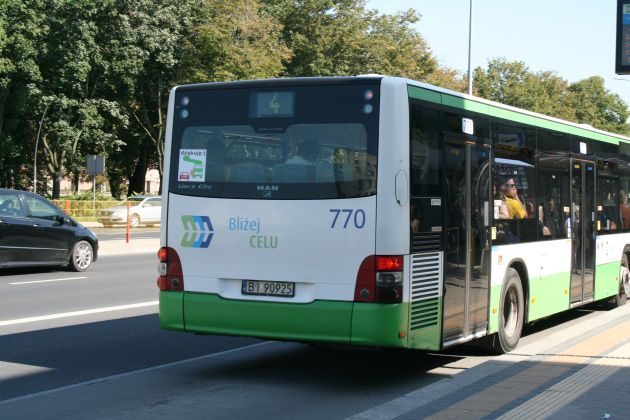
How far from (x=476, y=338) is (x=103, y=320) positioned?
5261 mm

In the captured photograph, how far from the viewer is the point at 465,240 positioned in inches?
353

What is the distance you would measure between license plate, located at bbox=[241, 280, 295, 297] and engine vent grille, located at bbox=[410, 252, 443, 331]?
104 centimetres

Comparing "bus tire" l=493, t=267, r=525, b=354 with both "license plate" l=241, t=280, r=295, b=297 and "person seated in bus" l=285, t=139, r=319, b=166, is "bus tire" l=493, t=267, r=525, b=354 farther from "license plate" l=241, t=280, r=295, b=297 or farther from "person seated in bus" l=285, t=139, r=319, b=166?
"person seated in bus" l=285, t=139, r=319, b=166

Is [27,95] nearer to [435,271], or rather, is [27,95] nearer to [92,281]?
[92,281]

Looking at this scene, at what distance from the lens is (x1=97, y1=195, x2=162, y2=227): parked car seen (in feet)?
142

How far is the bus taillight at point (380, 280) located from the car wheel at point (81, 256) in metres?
12.7

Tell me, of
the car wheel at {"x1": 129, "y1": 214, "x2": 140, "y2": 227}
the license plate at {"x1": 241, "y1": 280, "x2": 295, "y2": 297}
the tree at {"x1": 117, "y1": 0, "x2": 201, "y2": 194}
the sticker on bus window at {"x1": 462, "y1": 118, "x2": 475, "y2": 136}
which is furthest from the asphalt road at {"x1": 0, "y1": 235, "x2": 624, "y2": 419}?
the tree at {"x1": 117, "y1": 0, "x2": 201, "y2": 194}

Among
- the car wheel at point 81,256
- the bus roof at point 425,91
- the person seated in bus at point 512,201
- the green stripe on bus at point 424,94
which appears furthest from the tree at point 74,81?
the green stripe on bus at point 424,94

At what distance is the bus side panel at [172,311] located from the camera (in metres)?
8.52

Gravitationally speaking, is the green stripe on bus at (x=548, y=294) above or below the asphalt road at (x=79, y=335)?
above

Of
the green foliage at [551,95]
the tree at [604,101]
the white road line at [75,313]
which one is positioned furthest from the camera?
the tree at [604,101]

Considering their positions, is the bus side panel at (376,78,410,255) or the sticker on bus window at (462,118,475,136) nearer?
the bus side panel at (376,78,410,255)

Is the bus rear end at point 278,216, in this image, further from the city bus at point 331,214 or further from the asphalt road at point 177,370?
the asphalt road at point 177,370

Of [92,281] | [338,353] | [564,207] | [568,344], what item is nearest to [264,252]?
[338,353]
